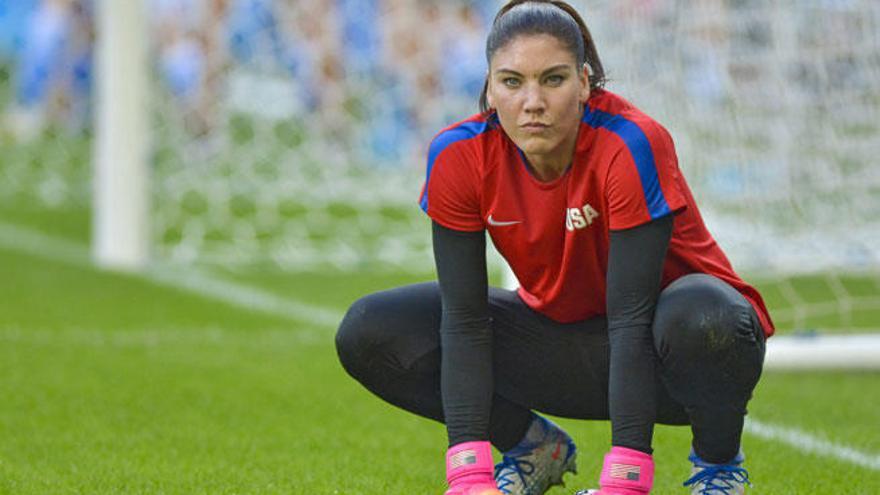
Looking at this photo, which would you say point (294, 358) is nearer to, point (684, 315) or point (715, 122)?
point (715, 122)

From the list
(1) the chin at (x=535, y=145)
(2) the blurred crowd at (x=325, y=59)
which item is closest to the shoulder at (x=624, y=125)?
(1) the chin at (x=535, y=145)

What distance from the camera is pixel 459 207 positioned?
2951mm

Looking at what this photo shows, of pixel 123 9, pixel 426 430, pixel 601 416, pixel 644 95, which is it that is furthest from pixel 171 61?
pixel 601 416

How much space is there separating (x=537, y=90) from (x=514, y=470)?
0.88 meters

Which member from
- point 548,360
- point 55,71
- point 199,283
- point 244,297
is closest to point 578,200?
point 548,360

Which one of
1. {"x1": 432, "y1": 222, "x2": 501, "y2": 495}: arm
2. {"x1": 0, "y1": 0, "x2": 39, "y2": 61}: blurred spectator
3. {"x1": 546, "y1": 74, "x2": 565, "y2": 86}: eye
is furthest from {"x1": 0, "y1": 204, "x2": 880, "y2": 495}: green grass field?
{"x1": 0, "y1": 0, "x2": 39, "y2": 61}: blurred spectator

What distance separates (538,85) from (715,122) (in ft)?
10.5

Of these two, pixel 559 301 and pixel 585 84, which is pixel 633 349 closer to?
pixel 559 301

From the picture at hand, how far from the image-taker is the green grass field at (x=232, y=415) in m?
3.44

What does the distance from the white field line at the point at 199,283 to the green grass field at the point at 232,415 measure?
86mm

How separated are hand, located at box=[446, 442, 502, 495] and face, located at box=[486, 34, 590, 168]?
556 millimetres

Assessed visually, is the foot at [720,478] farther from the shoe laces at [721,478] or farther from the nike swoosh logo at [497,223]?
the nike swoosh logo at [497,223]

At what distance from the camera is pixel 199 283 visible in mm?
7668

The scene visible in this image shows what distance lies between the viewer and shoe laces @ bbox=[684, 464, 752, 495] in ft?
9.87
